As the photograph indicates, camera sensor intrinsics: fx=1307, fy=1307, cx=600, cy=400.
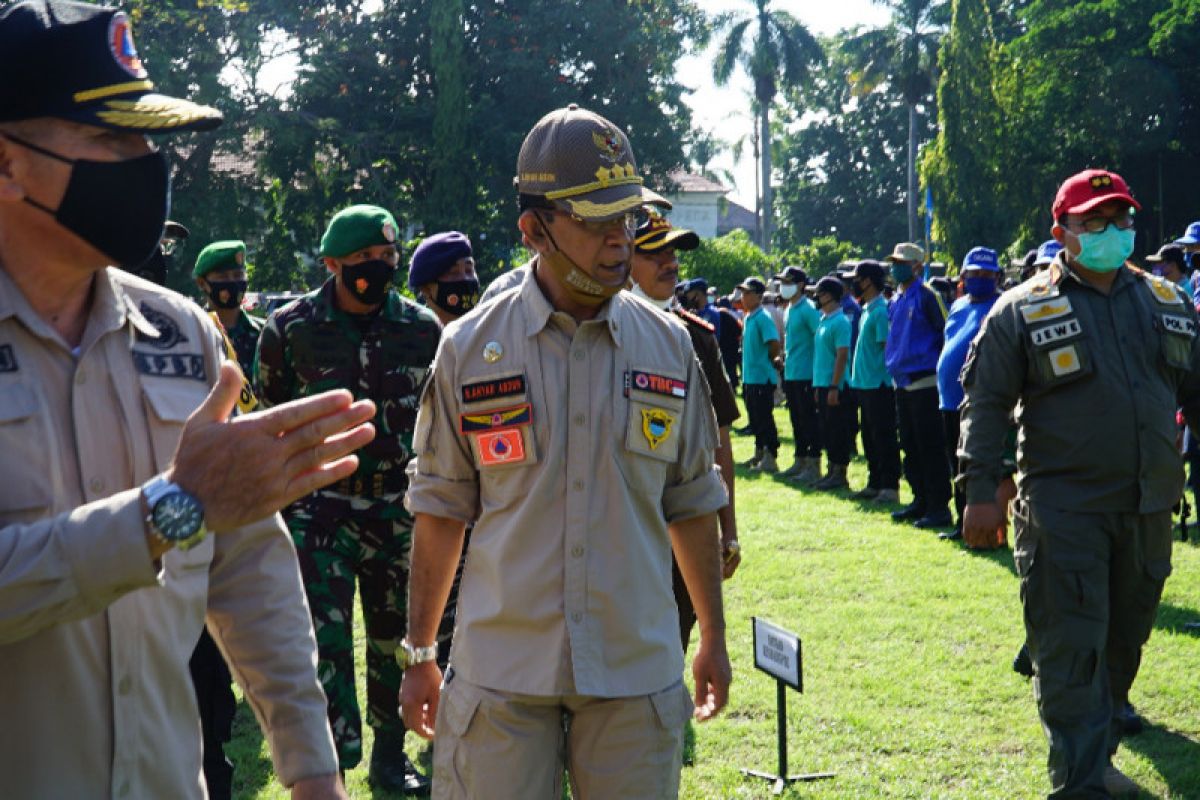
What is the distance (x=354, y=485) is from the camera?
18.7ft

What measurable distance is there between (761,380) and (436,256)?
35.9ft

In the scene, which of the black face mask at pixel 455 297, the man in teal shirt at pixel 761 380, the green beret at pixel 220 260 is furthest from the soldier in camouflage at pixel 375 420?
the man in teal shirt at pixel 761 380

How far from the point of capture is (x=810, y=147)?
77.4 metres

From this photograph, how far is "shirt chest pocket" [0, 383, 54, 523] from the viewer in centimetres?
213

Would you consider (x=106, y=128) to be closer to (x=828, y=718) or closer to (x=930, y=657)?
(x=828, y=718)

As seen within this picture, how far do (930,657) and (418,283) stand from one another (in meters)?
3.85

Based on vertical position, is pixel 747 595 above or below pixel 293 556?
below

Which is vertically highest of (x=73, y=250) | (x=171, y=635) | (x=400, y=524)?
(x=73, y=250)

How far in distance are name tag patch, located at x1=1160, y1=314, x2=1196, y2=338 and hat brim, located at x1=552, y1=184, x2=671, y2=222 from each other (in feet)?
9.61

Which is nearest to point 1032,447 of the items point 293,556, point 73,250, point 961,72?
point 293,556

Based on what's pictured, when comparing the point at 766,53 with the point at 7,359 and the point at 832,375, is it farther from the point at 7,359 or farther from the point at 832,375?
the point at 7,359

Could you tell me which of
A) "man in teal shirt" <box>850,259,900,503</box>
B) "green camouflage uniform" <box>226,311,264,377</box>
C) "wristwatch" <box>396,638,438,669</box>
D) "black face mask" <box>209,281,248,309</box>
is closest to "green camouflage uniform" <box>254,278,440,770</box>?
"green camouflage uniform" <box>226,311,264,377</box>

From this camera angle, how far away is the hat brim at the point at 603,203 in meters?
3.41

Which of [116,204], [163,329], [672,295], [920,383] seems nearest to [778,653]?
[672,295]
